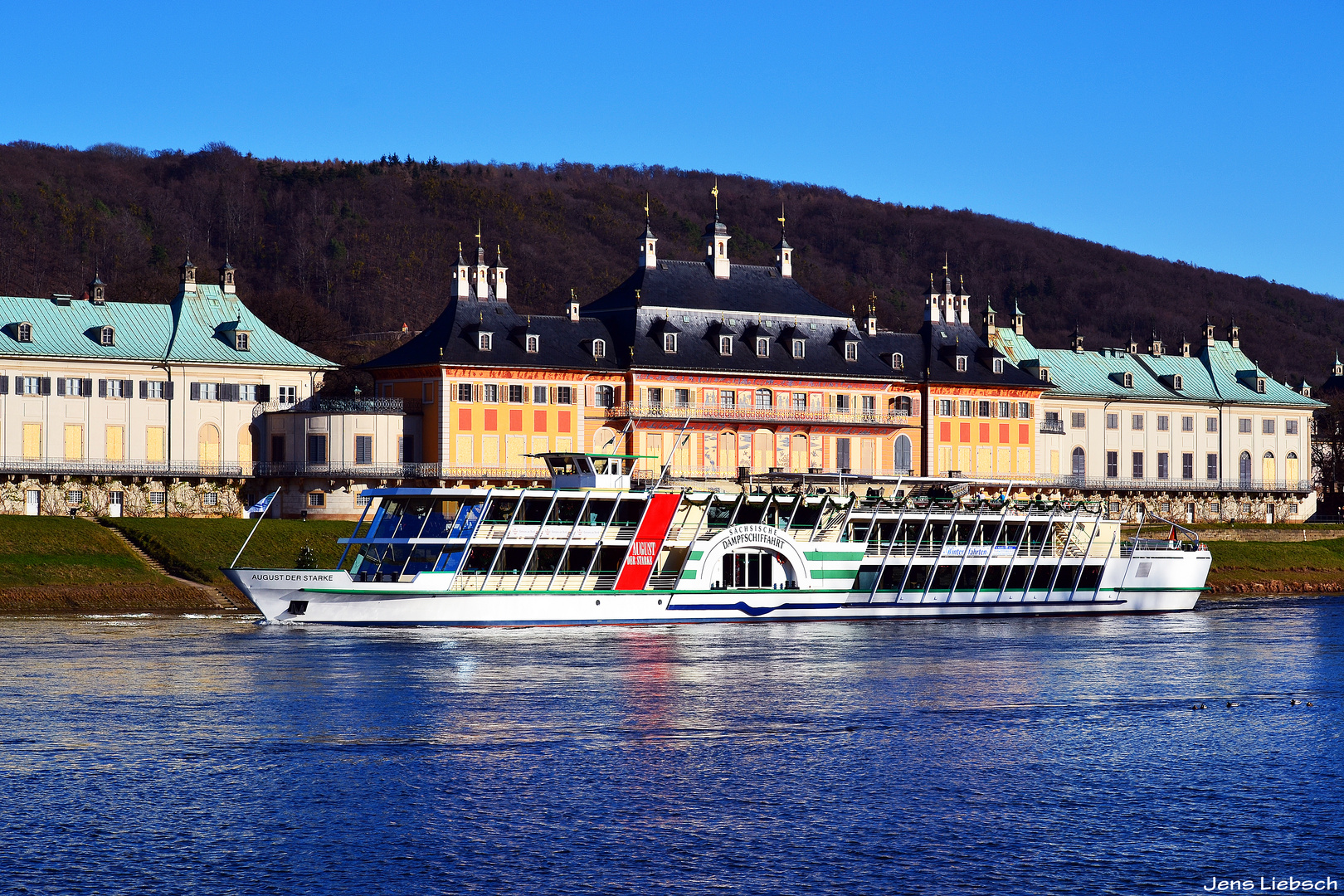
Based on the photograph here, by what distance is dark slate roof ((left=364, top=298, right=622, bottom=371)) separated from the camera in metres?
114

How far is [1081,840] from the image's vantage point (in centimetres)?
3195

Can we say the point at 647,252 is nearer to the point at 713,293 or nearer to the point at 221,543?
the point at 713,293

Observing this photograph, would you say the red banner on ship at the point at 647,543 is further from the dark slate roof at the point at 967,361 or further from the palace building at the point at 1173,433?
the palace building at the point at 1173,433

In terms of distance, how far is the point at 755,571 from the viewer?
263 ft

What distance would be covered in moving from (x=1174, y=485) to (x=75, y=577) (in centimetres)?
8829

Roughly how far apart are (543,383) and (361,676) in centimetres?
6311

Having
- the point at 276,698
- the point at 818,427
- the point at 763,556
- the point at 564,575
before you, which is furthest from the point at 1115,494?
the point at 276,698

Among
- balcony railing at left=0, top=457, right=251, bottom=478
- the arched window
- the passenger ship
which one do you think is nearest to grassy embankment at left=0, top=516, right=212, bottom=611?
the passenger ship

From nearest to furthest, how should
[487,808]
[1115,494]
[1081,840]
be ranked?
[1081,840] < [487,808] < [1115,494]

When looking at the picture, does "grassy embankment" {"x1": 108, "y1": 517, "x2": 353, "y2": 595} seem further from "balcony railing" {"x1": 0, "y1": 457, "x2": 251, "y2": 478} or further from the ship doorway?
the ship doorway

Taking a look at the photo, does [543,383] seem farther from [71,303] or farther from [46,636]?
[46,636]

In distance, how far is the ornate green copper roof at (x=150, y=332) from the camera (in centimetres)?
10912

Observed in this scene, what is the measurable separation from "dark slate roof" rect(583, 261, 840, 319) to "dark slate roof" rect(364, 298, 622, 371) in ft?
14.8

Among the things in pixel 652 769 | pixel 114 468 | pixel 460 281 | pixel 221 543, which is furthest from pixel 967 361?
pixel 652 769
